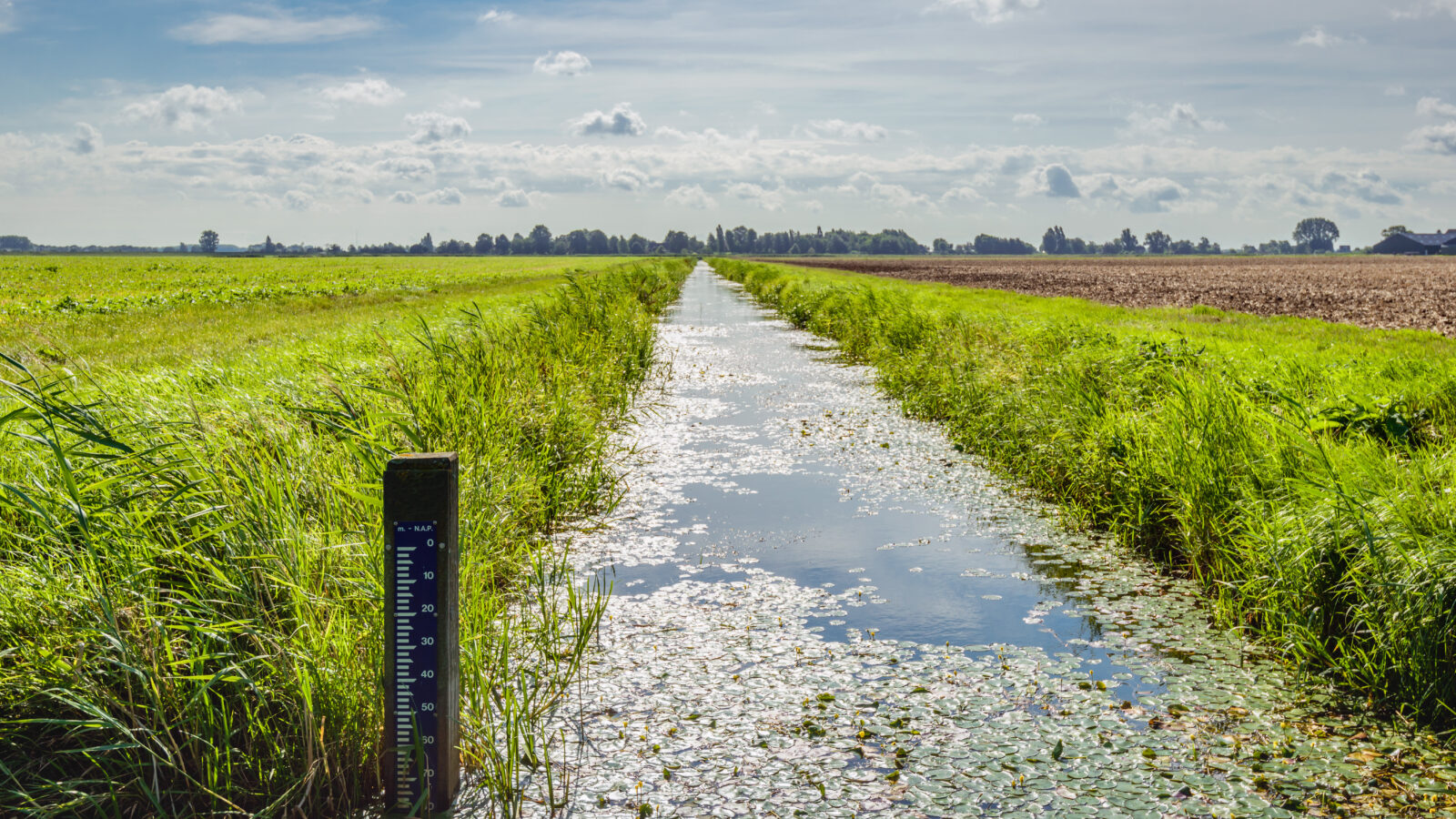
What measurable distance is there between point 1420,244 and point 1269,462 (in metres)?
141

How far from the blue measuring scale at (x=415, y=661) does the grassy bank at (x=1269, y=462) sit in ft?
13.8

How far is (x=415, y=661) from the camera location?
323 cm

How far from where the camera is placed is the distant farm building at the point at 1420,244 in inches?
4464

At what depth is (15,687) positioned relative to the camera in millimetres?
3232

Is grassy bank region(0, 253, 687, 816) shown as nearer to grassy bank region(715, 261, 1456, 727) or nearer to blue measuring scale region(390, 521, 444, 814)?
blue measuring scale region(390, 521, 444, 814)

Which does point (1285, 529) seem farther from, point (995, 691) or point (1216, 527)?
point (995, 691)

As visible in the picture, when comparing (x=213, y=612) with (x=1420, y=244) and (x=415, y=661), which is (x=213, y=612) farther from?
(x=1420, y=244)

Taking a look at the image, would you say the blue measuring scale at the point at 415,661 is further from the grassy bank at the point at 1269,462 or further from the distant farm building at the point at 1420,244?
the distant farm building at the point at 1420,244

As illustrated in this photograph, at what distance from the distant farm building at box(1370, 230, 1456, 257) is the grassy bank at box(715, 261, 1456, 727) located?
12731cm

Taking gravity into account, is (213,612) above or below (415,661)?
above

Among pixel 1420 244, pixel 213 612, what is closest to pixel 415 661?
pixel 213 612

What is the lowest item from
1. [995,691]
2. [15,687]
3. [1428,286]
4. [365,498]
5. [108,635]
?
[995,691]

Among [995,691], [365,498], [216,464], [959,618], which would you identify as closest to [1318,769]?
[995,691]

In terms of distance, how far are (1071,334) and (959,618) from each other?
7.02 metres
